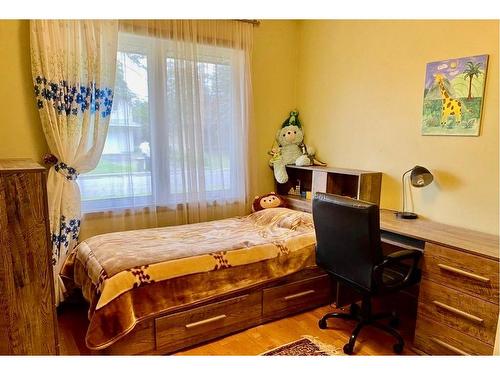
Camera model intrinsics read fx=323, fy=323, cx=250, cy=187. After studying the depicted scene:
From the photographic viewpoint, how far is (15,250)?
1.21 meters

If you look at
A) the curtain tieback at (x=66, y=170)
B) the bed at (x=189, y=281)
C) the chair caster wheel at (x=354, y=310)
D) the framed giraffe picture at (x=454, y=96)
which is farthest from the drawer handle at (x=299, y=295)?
the curtain tieback at (x=66, y=170)

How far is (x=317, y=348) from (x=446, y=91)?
6.36 ft

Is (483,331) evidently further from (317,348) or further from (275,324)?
(275,324)

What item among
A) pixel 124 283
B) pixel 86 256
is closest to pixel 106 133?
pixel 86 256

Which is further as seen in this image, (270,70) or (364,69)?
(270,70)

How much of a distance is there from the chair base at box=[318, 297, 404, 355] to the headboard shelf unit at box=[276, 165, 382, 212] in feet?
2.98

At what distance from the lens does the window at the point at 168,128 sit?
102 inches

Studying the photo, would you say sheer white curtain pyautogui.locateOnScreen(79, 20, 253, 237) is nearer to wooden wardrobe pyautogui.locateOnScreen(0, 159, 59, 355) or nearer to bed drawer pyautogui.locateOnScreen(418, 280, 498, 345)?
wooden wardrobe pyautogui.locateOnScreen(0, 159, 59, 355)

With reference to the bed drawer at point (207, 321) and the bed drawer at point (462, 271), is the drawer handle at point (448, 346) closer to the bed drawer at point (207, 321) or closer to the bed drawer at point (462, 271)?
the bed drawer at point (462, 271)

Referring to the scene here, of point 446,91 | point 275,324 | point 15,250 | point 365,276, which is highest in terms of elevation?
point 446,91

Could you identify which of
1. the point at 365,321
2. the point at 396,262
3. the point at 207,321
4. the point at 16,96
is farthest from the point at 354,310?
the point at 16,96

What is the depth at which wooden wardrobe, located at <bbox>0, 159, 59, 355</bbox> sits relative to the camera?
1186 mm

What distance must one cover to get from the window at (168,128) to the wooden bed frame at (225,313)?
44.3 inches

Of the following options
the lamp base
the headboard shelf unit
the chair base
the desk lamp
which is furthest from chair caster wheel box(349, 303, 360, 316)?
the desk lamp
